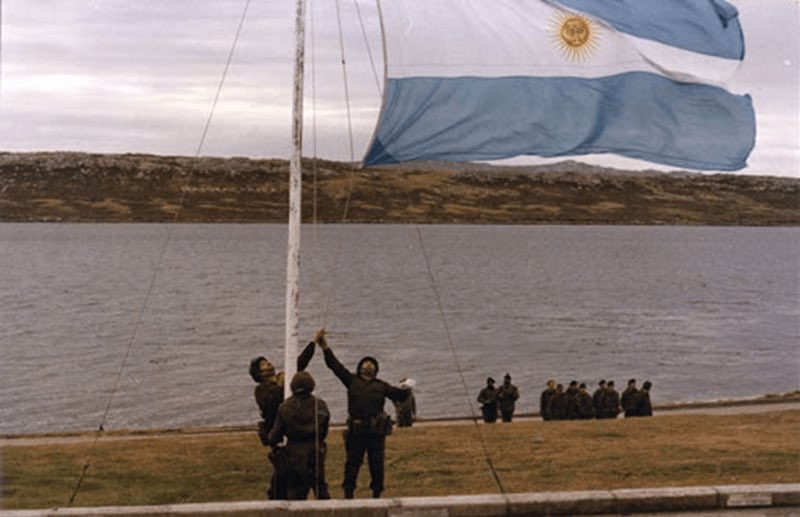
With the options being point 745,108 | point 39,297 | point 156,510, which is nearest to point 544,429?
point 745,108

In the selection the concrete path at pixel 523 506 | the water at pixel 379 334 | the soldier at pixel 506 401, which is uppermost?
the concrete path at pixel 523 506

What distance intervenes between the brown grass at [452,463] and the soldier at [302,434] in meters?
2.41

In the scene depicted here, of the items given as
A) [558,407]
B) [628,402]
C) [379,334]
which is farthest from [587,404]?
[379,334]

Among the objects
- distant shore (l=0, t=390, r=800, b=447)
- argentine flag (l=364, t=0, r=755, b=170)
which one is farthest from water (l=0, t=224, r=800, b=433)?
argentine flag (l=364, t=0, r=755, b=170)

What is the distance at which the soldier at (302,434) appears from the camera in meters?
12.3

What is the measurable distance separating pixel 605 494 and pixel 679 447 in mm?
5797

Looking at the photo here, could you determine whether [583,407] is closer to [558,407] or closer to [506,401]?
[558,407]

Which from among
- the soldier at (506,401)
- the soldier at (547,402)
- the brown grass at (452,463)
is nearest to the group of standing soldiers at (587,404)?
the soldier at (547,402)

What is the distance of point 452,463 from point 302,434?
5133mm

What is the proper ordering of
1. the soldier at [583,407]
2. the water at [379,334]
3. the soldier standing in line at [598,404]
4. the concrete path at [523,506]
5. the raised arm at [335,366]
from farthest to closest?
the water at [379,334], the soldier standing in line at [598,404], the soldier at [583,407], the raised arm at [335,366], the concrete path at [523,506]

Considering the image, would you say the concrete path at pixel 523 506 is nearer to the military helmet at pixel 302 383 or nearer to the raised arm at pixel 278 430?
the raised arm at pixel 278 430

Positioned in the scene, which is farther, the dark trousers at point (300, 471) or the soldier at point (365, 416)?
the soldier at point (365, 416)

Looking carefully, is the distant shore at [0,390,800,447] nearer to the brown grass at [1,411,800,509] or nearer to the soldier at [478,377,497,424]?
the soldier at [478,377,497,424]

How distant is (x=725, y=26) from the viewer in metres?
15.2
